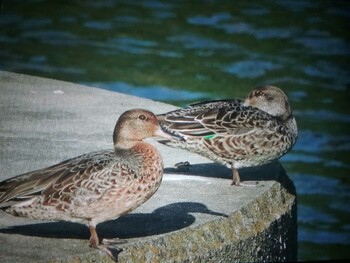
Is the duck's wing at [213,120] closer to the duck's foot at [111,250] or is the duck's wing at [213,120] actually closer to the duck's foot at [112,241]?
the duck's foot at [112,241]

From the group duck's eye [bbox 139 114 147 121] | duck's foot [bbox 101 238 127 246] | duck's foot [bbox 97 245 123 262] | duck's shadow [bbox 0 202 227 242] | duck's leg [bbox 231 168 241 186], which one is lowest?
duck's foot [bbox 97 245 123 262]

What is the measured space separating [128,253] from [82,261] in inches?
9.9

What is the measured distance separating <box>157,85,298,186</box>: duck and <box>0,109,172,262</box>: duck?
4.03 feet

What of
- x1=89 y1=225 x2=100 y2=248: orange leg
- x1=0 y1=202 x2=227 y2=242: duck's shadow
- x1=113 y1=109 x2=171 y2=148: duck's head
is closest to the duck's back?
x1=0 y1=202 x2=227 y2=242: duck's shadow

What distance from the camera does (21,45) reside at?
1327 cm

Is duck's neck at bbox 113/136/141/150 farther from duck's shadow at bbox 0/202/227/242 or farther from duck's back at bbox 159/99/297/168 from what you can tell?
duck's back at bbox 159/99/297/168

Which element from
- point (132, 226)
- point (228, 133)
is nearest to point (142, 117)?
point (132, 226)

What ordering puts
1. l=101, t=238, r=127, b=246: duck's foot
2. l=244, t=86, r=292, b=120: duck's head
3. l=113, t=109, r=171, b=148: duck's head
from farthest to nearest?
l=244, t=86, r=292, b=120: duck's head < l=113, t=109, r=171, b=148: duck's head < l=101, t=238, r=127, b=246: duck's foot

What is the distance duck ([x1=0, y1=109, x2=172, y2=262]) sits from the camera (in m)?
5.49

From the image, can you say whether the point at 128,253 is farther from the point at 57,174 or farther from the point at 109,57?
the point at 109,57

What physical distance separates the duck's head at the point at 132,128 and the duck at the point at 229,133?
0.94m

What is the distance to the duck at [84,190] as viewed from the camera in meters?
5.49

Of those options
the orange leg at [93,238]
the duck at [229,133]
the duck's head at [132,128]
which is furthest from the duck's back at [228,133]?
the orange leg at [93,238]

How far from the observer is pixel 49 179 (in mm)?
5562
